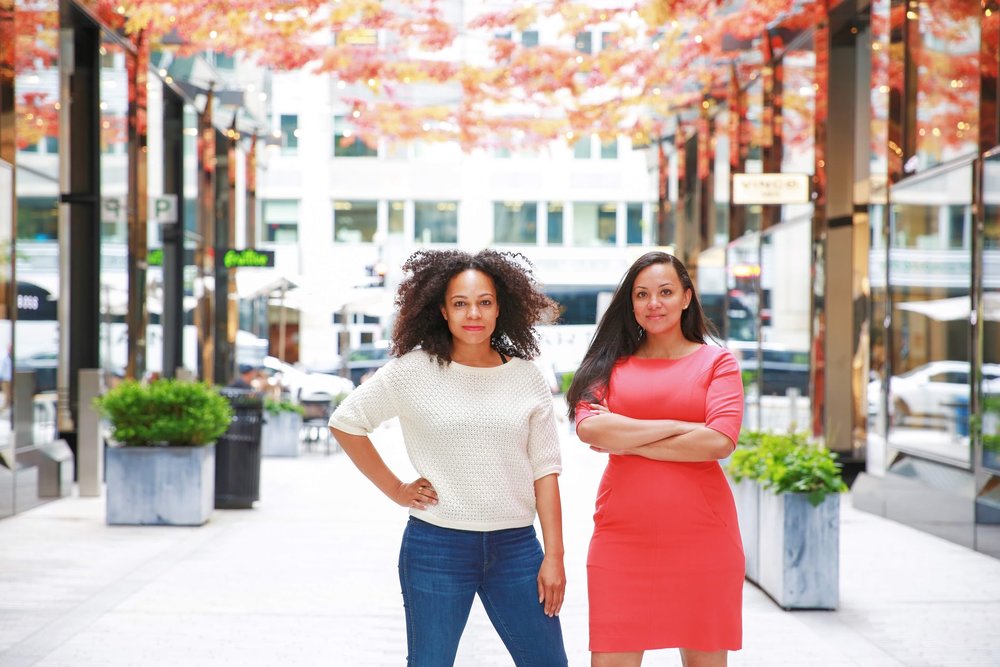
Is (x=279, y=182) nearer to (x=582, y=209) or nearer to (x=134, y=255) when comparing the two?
(x=582, y=209)

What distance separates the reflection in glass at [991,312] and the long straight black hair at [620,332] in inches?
230

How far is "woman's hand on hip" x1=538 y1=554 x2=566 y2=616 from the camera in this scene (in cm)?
315

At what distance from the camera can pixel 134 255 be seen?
1397cm

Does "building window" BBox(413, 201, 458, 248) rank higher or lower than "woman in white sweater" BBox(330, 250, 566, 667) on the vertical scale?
higher

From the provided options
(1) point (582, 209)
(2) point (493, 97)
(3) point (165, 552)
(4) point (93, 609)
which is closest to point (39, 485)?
(3) point (165, 552)

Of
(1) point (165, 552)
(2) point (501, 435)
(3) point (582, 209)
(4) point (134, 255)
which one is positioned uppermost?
(3) point (582, 209)

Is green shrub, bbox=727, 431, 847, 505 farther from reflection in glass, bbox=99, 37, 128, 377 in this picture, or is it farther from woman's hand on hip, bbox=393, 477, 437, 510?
reflection in glass, bbox=99, 37, 128, 377

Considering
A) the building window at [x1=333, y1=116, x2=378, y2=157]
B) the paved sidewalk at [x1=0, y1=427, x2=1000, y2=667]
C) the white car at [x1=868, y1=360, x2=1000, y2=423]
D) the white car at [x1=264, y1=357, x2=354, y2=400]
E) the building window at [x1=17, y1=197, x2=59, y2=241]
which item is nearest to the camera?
the paved sidewalk at [x1=0, y1=427, x2=1000, y2=667]

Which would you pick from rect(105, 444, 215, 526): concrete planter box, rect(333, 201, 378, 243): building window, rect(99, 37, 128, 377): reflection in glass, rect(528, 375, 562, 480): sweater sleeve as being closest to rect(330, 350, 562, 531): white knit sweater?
rect(528, 375, 562, 480): sweater sleeve

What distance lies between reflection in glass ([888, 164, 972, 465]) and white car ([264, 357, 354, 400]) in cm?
1272

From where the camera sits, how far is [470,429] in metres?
3.19

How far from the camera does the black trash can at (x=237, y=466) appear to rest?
10719 mm

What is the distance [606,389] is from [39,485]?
897 cm

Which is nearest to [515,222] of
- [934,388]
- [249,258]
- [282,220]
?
[282,220]
